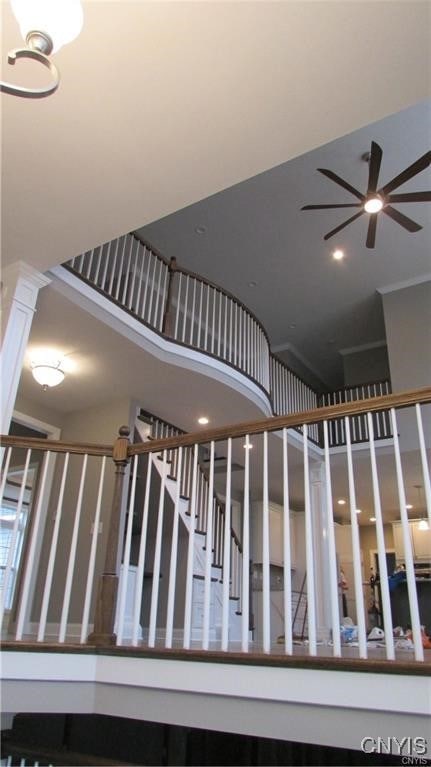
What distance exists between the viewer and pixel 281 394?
835cm

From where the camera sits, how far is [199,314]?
20.7 feet

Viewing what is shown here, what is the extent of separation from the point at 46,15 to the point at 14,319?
2.36 meters

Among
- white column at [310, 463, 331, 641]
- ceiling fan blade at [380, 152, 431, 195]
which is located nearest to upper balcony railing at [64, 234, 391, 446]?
white column at [310, 463, 331, 641]

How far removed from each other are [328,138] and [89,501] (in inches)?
175

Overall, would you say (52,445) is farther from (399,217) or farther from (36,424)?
(399,217)

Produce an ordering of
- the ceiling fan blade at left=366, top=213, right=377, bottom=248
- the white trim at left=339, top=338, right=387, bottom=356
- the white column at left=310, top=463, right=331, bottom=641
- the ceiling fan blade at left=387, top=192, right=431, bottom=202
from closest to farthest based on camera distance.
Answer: the ceiling fan blade at left=387, top=192, right=431, bottom=202 → the ceiling fan blade at left=366, top=213, right=377, bottom=248 → the white column at left=310, top=463, right=331, bottom=641 → the white trim at left=339, top=338, right=387, bottom=356

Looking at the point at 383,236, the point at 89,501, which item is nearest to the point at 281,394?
the point at 383,236

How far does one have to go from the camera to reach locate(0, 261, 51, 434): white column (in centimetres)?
354

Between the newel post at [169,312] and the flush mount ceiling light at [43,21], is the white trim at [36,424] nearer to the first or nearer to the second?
the newel post at [169,312]

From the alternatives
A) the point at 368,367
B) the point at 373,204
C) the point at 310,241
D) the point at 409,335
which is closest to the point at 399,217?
the point at 373,204

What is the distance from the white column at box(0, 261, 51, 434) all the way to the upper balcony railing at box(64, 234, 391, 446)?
0.55m

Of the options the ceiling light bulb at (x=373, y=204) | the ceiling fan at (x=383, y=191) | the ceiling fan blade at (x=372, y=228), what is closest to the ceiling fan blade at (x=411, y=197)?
the ceiling fan at (x=383, y=191)

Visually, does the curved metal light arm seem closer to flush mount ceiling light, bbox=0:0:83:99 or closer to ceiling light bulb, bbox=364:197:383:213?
flush mount ceiling light, bbox=0:0:83:99

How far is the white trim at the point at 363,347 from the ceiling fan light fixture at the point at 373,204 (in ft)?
18.0
